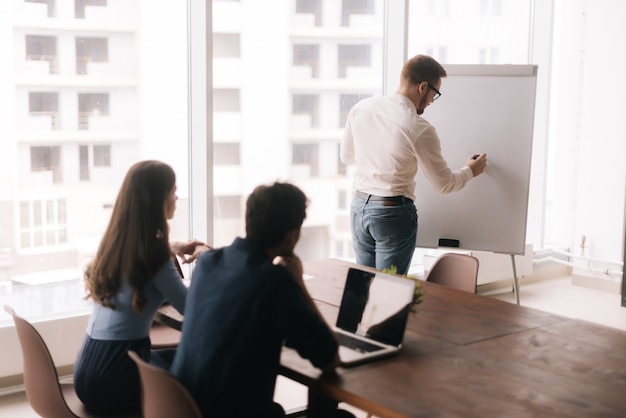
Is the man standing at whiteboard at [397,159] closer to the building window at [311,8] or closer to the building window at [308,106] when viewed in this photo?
the building window at [308,106]

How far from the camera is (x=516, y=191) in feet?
15.3

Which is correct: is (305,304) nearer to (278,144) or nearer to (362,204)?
(362,204)

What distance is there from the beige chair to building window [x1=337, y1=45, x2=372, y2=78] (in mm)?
3367

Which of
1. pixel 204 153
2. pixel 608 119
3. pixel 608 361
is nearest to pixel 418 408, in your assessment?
pixel 608 361

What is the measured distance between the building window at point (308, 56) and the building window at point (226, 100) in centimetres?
55

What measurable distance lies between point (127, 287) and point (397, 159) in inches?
66.8

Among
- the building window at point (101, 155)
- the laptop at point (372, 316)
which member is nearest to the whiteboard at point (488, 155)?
the building window at point (101, 155)

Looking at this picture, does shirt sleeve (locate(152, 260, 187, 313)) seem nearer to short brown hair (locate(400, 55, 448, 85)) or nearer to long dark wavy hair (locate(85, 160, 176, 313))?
long dark wavy hair (locate(85, 160, 176, 313))

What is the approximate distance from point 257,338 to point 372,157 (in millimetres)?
1941

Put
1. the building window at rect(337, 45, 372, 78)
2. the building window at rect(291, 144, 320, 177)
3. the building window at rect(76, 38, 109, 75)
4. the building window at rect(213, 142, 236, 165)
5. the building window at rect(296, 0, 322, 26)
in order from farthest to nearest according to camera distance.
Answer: the building window at rect(337, 45, 372, 78) → the building window at rect(291, 144, 320, 177) → the building window at rect(296, 0, 322, 26) → the building window at rect(213, 142, 236, 165) → the building window at rect(76, 38, 109, 75)

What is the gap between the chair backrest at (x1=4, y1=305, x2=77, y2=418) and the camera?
8.16ft

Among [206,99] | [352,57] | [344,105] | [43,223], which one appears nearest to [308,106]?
[344,105]

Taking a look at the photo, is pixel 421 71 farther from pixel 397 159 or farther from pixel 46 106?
pixel 46 106

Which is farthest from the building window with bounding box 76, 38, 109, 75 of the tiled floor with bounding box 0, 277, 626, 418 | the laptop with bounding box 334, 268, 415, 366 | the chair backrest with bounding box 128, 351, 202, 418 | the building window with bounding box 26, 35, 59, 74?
the tiled floor with bounding box 0, 277, 626, 418
